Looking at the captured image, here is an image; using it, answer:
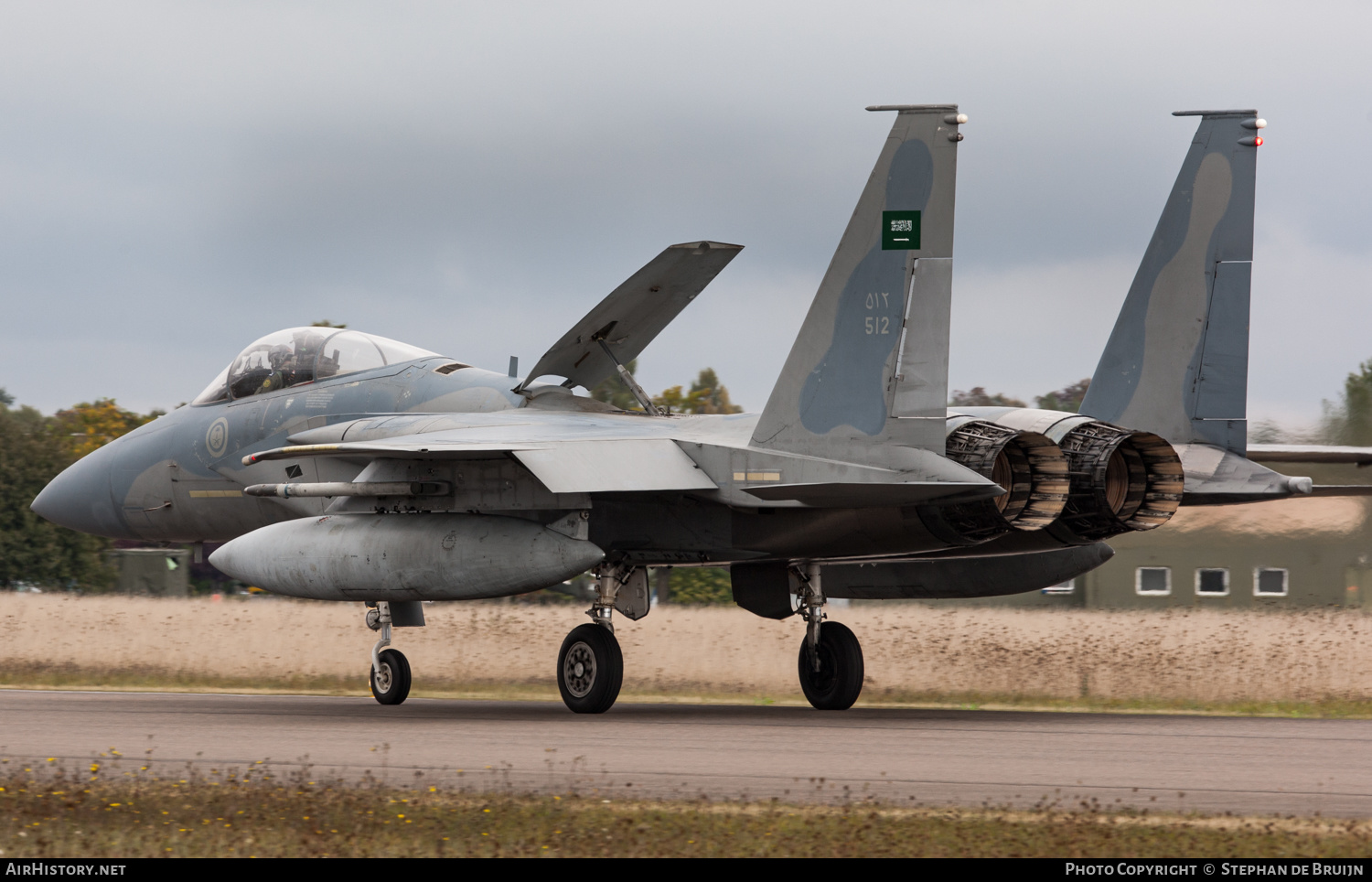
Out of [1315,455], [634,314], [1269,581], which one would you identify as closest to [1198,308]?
[1315,455]

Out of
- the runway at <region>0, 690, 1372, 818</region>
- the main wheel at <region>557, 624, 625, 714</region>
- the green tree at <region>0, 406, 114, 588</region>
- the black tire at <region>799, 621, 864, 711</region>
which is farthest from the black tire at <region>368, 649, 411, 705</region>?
the green tree at <region>0, 406, 114, 588</region>

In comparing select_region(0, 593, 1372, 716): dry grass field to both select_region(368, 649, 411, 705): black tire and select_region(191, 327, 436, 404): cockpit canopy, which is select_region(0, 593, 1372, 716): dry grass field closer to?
select_region(368, 649, 411, 705): black tire

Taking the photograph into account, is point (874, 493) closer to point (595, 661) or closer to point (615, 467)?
point (615, 467)

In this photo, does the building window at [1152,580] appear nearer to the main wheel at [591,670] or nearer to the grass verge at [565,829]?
the main wheel at [591,670]

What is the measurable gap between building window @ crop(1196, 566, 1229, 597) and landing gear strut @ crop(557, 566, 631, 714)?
9.80m

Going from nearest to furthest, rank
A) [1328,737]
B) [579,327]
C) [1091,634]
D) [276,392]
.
Answer: [1328,737]
[579,327]
[276,392]
[1091,634]

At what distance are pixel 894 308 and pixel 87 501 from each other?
9597 millimetres

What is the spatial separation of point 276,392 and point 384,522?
3190 millimetres

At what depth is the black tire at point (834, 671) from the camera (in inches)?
553

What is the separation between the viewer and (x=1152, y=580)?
2141 centimetres

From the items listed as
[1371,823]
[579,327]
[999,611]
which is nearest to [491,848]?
[1371,823]

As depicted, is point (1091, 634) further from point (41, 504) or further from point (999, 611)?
point (41, 504)

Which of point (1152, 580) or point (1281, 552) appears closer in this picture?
point (1281, 552)
